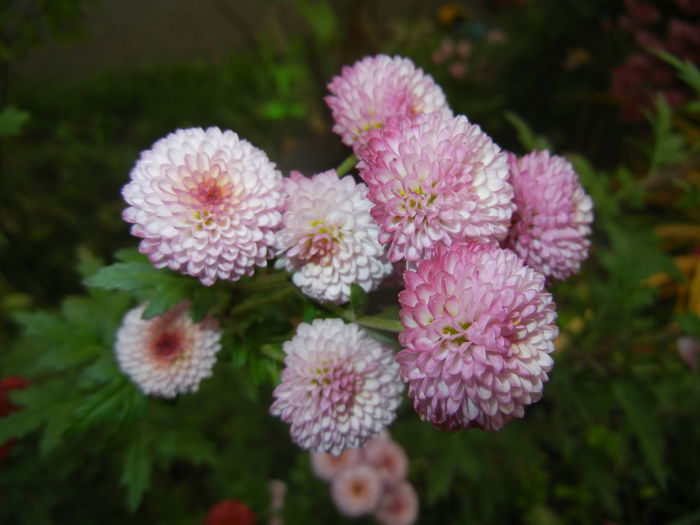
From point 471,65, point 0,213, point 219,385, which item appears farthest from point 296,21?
point 219,385

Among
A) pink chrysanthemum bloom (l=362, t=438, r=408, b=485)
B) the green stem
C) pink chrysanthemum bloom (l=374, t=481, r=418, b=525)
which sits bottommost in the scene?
pink chrysanthemum bloom (l=374, t=481, r=418, b=525)

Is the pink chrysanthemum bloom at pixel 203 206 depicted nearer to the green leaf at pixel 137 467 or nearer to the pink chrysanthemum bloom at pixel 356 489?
the green leaf at pixel 137 467

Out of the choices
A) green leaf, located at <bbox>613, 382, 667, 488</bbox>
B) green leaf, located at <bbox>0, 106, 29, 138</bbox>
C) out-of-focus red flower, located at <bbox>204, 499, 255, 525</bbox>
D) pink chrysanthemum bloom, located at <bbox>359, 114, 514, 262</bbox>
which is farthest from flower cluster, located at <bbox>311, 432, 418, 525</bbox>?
green leaf, located at <bbox>0, 106, 29, 138</bbox>

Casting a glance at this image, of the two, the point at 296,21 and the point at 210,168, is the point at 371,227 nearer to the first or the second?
the point at 210,168

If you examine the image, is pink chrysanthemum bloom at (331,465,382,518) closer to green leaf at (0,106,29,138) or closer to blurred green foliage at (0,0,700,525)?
blurred green foliage at (0,0,700,525)

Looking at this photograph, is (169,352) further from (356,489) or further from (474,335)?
(356,489)

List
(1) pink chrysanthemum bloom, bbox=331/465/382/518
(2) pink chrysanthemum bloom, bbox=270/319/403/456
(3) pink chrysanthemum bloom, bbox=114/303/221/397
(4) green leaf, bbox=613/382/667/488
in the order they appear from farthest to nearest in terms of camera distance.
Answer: (1) pink chrysanthemum bloom, bbox=331/465/382/518
(4) green leaf, bbox=613/382/667/488
(3) pink chrysanthemum bloom, bbox=114/303/221/397
(2) pink chrysanthemum bloom, bbox=270/319/403/456
